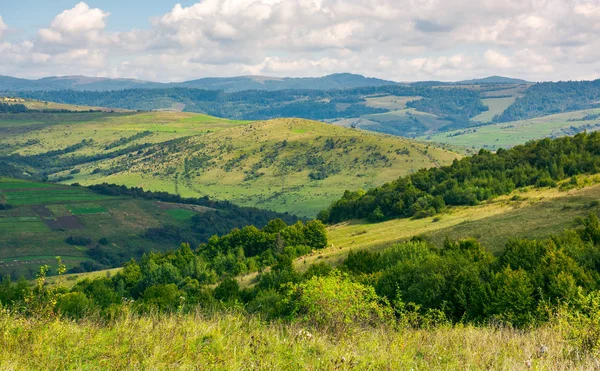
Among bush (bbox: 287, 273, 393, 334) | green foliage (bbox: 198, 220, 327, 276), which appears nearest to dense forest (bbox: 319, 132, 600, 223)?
green foliage (bbox: 198, 220, 327, 276)

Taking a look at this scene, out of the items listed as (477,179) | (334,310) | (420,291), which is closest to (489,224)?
(420,291)

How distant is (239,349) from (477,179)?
393ft

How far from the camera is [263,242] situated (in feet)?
393

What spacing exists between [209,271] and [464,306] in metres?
79.6

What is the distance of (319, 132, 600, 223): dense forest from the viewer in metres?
118

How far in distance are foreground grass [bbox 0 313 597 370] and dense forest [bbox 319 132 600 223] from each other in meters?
99.6

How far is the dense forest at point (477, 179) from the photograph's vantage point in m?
118

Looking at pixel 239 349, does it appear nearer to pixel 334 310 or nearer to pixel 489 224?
pixel 334 310

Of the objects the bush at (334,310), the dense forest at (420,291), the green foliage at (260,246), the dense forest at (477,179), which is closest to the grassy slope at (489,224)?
the green foliage at (260,246)

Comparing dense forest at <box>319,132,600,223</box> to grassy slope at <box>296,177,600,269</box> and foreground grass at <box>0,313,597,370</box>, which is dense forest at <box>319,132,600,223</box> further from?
foreground grass at <box>0,313,597,370</box>

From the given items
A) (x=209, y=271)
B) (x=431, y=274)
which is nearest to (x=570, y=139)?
(x=209, y=271)

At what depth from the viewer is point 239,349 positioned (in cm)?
1599

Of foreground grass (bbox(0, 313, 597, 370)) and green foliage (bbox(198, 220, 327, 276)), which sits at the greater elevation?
foreground grass (bbox(0, 313, 597, 370))

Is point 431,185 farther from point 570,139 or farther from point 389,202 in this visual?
point 570,139
